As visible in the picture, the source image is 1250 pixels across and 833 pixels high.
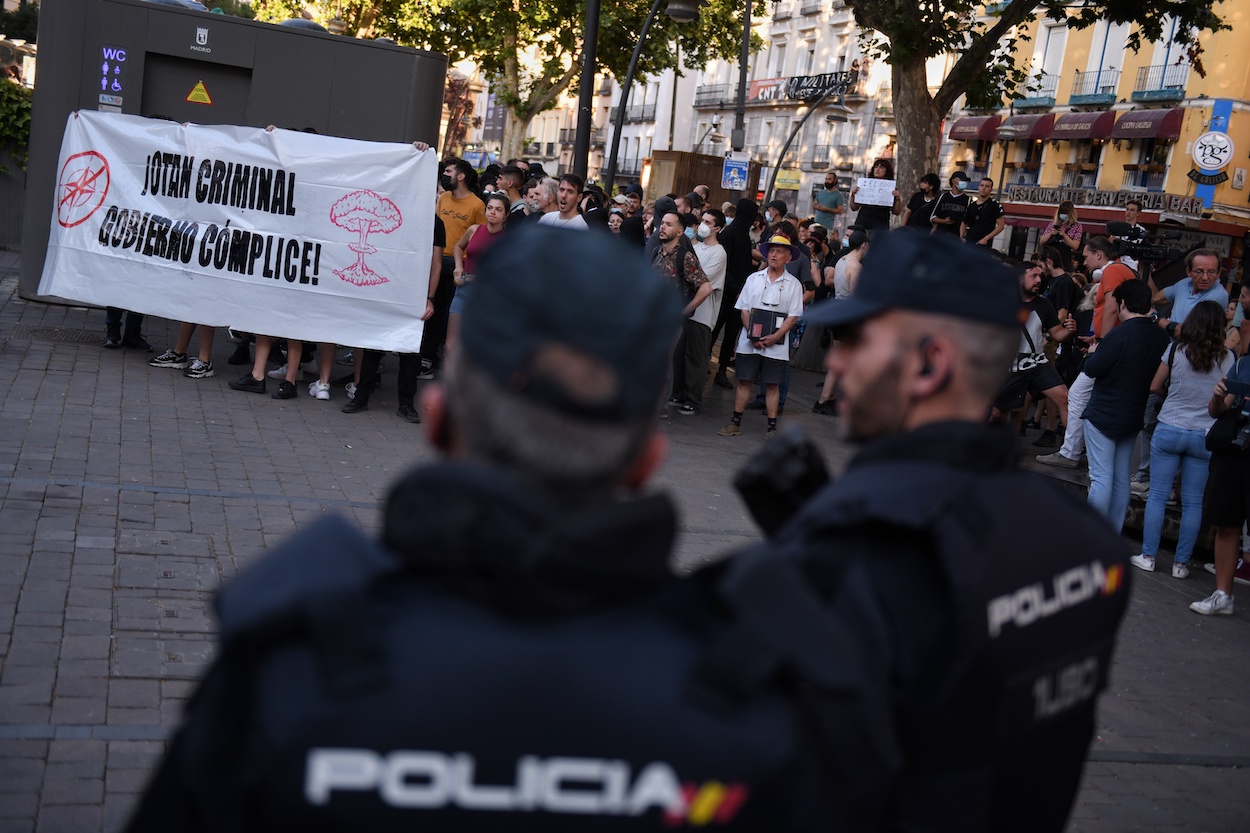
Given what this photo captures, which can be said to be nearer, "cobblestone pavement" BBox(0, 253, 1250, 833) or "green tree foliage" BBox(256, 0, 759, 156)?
"cobblestone pavement" BBox(0, 253, 1250, 833)

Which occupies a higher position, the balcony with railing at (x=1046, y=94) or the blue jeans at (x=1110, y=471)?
the balcony with railing at (x=1046, y=94)

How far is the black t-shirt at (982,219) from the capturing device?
13.8m

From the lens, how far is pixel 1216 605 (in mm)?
7984

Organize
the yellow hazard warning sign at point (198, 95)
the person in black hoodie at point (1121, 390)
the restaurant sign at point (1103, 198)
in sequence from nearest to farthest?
the person in black hoodie at point (1121, 390)
the yellow hazard warning sign at point (198, 95)
the restaurant sign at point (1103, 198)

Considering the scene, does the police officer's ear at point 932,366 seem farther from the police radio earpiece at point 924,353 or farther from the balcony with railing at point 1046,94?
the balcony with railing at point 1046,94

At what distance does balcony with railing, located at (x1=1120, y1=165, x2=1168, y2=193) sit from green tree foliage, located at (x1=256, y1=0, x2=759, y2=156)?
13272 millimetres

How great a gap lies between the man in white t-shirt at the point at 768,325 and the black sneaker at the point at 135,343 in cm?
529

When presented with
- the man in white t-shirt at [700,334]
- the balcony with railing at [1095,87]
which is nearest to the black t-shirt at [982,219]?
the man in white t-shirt at [700,334]

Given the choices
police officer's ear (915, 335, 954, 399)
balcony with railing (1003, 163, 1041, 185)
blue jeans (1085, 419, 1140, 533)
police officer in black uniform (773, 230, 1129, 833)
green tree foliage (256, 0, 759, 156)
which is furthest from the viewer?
balcony with railing (1003, 163, 1041, 185)

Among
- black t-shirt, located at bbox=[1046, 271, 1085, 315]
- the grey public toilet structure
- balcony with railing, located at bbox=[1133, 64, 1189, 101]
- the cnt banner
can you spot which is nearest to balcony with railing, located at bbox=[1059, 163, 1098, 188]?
balcony with railing, located at bbox=[1133, 64, 1189, 101]

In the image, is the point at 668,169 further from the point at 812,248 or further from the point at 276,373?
the point at 276,373

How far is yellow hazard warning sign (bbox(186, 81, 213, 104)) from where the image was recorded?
1298cm

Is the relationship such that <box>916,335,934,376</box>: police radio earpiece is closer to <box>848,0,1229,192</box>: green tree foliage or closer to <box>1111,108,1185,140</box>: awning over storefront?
<box>848,0,1229,192</box>: green tree foliage

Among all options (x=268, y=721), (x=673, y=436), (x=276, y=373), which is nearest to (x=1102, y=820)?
(x=268, y=721)
